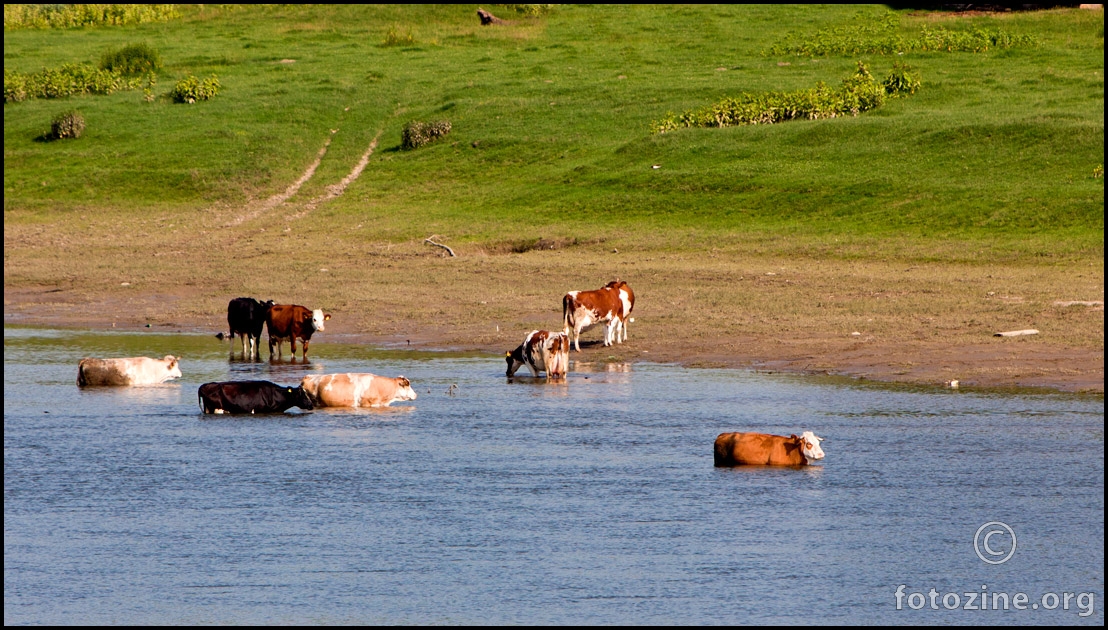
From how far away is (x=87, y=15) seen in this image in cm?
7719

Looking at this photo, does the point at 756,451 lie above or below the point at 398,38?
below

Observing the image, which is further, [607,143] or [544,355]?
[607,143]

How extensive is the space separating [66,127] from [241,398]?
3379cm

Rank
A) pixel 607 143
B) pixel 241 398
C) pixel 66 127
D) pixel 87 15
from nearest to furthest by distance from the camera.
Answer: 1. pixel 241 398
2. pixel 607 143
3. pixel 66 127
4. pixel 87 15

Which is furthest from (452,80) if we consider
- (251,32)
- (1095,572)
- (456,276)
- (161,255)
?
(1095,572)

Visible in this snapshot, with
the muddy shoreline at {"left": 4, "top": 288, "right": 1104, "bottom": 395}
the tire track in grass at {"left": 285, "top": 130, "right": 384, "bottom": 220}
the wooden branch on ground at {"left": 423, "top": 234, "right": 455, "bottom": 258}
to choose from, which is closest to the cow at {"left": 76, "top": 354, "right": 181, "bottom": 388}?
the muddy shoreline at {"left": 4, "top": 288, "right": 1104, "bottom": 395}

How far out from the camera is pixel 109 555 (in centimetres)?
1037

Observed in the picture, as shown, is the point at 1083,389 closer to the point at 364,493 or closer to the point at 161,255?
the point at 364,493

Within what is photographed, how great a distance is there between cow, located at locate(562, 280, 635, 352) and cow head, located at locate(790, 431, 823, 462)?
7838mm

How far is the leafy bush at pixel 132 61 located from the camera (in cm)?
6003

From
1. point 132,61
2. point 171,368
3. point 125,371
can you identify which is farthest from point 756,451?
point 132,61

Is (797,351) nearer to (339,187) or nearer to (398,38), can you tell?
(339,187)

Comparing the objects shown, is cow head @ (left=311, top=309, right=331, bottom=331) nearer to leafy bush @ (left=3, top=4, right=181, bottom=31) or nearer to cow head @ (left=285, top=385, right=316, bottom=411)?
cow head @ (left=285, top=385, right=316, bottom=411)

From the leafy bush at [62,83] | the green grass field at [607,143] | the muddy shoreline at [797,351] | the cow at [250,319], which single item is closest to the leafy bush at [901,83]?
the green grass field at [607,143]
